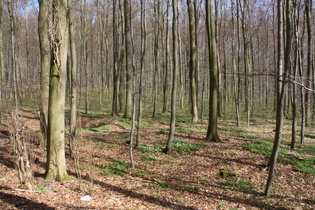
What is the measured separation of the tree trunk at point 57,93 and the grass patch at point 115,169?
1926 millimetres

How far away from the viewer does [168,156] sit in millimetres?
10062

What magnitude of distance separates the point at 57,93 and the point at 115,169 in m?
3.66

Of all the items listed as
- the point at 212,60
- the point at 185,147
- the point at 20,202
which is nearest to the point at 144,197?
the point at 20,202

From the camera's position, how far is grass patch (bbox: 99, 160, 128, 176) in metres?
8.12

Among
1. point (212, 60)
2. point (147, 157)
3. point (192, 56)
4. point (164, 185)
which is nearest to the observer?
point (164, 185)

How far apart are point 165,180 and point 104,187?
2.12 metres

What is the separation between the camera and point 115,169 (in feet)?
27.9

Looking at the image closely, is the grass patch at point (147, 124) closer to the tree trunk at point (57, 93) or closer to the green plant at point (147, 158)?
the green plant at point (147, 158)

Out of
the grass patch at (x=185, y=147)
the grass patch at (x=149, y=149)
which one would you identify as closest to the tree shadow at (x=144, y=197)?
the grass patch at (x=149, y=149)

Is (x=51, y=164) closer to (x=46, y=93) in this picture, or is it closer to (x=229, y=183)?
(x=46, y=93)

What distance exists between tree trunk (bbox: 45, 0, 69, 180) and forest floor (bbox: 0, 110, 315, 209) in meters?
0.47

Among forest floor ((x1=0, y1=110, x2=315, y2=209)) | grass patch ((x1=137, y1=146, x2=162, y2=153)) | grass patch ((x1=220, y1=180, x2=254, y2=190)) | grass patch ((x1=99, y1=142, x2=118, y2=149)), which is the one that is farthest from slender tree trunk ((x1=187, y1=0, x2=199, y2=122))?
grass patch ((x1=220, y1=180, x2=254, y2=190))

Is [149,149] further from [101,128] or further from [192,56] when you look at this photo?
[192,56]

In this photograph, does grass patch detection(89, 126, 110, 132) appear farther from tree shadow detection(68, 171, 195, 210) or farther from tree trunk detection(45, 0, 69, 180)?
tree trunk detection(45, 0, 69, 180)
